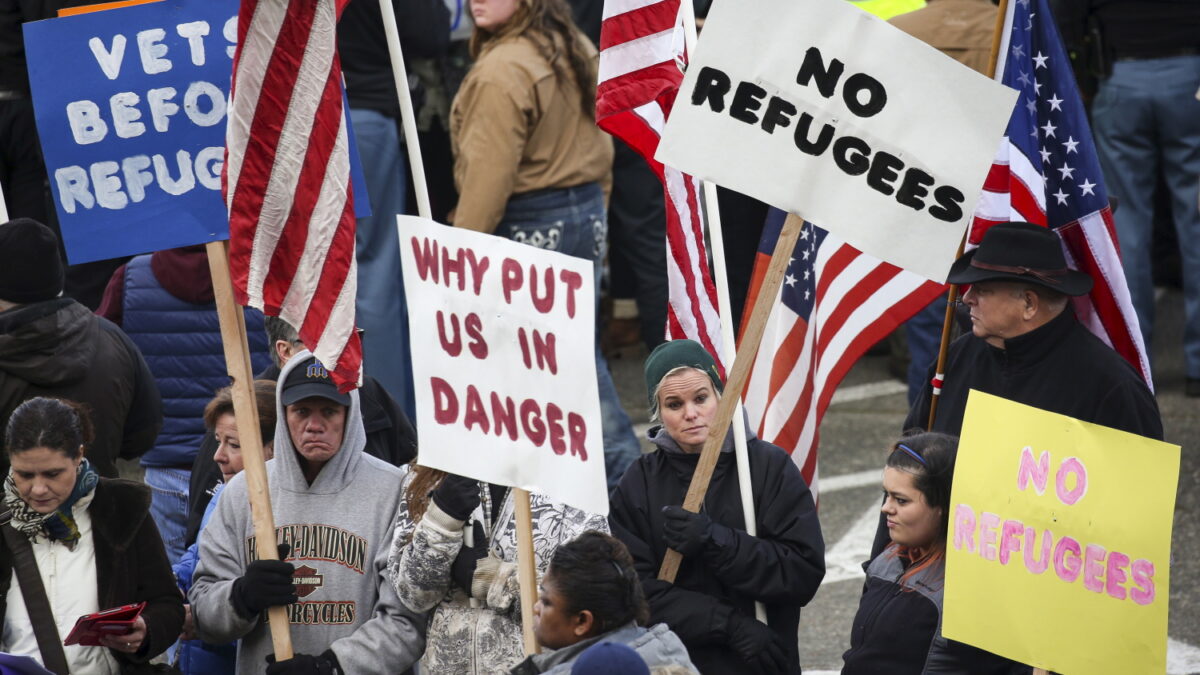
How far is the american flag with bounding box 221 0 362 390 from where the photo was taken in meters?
5.36

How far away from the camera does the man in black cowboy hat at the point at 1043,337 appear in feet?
18.3

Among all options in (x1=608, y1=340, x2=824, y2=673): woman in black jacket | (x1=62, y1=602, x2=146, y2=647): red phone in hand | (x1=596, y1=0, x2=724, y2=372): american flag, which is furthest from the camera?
(x1=596, y1=0, x2=724, y2=372): american flag

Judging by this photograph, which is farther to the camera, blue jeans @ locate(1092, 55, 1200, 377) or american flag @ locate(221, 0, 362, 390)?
blue jeans @ locate(1092, 55, 1200, 377)

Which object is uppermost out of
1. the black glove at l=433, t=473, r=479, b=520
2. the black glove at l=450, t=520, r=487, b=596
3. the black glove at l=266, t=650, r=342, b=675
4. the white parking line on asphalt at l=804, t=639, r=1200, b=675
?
the black glove at l=433, t=473, r=479, b=520

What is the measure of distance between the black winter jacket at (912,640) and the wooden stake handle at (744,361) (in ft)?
2.03

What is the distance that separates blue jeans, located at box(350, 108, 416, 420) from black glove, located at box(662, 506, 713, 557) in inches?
164

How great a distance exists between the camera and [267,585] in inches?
205

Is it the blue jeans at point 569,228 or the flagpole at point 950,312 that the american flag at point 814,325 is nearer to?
the flagpole at point 950,312

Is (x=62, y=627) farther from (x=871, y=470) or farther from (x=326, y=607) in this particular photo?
(x=871, y=470)

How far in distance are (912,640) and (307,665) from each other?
1.76 meters

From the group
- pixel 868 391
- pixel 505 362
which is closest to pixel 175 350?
pixel 505 362

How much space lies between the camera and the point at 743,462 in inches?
220

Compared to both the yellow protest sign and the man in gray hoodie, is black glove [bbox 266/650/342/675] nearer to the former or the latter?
the man in gray hoodie

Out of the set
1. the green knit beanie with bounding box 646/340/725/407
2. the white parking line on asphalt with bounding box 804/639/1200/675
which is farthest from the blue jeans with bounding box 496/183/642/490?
the green knit beanie with bounding box 646/340/725/407
